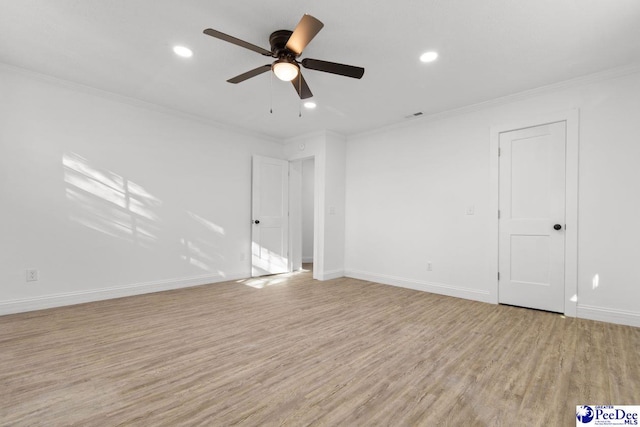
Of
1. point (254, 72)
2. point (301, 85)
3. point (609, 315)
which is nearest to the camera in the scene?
point (254, 72)

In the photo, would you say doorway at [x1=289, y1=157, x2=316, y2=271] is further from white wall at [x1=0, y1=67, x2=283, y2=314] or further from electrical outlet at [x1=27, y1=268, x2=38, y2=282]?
electrical outlet at [x1=27, y1=268, x2=38, y2=282]

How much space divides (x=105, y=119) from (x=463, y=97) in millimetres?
4607

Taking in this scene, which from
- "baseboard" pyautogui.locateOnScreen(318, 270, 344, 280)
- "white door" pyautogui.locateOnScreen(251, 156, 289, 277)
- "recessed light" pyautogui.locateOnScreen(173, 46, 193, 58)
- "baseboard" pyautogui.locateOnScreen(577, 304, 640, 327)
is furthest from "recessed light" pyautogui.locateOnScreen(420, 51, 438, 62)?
"baseboard" pyautogui.locateOnScreen(318, 270, 344, 280)

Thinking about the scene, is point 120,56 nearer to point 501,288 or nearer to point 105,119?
point 105,119

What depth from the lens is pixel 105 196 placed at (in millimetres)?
3723

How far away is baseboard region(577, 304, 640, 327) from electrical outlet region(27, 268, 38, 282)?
6.02 meters

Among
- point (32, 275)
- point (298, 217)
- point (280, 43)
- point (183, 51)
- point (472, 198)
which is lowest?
point (32, 275)

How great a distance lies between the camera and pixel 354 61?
288 centimetres

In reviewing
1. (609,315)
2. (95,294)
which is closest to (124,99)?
(95,294)

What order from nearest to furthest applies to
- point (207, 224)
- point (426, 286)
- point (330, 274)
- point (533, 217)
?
point (533, 217)
point (426, 286)
point (207, 224)
point (330, 274)

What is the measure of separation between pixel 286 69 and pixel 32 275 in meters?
3.57

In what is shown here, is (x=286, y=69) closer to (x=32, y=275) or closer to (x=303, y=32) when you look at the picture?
(x=303, y=32)

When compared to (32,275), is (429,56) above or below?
above

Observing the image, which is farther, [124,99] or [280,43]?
[124,99]
